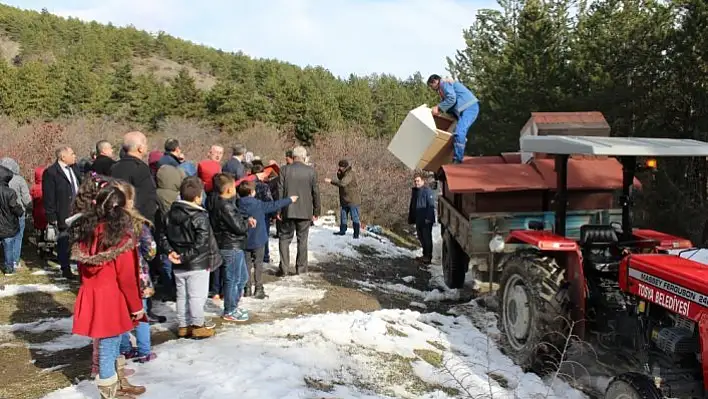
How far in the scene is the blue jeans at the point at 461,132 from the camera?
794cm

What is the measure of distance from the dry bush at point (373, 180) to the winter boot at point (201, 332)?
1211 cm

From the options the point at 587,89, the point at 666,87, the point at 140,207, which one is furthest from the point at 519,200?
the point at 587,89

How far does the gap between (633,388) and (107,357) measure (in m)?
3.28

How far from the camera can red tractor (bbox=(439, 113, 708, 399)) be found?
3797 millimetres

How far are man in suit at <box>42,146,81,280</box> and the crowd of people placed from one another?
0.01 metres

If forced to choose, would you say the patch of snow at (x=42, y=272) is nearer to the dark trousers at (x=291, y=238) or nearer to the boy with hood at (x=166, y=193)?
the boy with hood at (x=166, y=193)

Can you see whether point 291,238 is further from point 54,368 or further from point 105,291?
point 105,291

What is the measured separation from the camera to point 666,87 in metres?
14.0

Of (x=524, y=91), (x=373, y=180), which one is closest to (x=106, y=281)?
(x=373, y=180)

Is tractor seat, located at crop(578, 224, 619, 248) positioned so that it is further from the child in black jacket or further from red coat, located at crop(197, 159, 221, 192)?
red coat, located at crop(197, 159, 221, 192)

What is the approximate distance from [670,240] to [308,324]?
11.0 ft

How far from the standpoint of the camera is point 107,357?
3.64 meters

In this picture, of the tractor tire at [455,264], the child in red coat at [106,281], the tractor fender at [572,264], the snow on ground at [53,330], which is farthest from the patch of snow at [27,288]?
the tractor fender at [572,264]

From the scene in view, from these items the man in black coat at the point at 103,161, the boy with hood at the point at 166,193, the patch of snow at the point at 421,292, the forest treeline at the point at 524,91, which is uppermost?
the forest treeline at the point at 524,91
